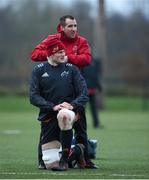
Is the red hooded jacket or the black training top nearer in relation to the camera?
the black training top

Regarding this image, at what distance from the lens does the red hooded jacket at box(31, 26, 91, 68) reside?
36.8 ft

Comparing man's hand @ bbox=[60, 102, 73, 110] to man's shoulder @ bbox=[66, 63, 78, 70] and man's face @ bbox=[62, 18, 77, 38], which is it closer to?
man's shoulder @ bbox=[66, 63, 78, 70]

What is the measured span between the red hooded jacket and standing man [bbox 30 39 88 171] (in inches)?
12.7

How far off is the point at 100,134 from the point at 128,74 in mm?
26137

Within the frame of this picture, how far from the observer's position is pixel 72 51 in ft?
37.3

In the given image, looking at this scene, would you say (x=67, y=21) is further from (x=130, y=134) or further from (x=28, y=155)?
(x=130, y=134)

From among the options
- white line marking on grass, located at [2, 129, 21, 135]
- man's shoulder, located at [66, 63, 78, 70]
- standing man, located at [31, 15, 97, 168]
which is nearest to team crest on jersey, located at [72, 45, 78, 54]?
standing man, located at [31, 15, 97, 168]

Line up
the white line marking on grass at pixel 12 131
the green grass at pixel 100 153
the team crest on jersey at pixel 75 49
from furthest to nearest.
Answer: the white line marking on grass at pixel 12 131 < the team crest on jersey at pixel 75 49 < the green grass at pixel 100 153

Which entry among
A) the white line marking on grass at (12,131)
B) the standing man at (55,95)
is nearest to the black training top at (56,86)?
the standing man at (55,95)

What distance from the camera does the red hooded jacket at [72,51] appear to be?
1123 centimetres

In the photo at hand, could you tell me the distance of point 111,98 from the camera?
43.3 metres

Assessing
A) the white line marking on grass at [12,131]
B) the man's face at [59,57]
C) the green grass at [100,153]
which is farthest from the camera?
the white line marking on grass at [12,131]

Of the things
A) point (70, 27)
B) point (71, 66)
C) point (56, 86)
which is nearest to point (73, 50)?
point (70, 27)

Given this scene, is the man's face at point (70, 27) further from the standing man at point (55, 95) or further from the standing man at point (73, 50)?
the standing man at point (55, 95)
